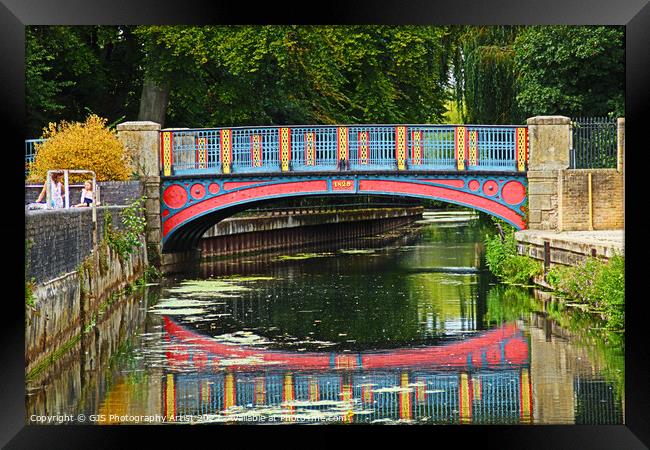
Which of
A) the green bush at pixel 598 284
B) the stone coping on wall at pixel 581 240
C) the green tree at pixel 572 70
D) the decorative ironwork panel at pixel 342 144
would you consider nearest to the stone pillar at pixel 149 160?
the decorative ironwork panel at pixel 342 144

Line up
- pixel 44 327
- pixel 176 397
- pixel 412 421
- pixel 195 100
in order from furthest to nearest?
1. pixel 195 100
2. pixel 44 327
3. pixel 176 397
4. pixel 412 421

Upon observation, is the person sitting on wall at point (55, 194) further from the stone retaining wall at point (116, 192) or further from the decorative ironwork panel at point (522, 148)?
the decorative ironwork panel at point (522, 148)

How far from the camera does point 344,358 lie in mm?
14586

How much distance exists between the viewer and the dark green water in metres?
11.5

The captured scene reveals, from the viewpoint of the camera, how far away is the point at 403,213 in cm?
4959

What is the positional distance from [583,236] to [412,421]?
33.8ft

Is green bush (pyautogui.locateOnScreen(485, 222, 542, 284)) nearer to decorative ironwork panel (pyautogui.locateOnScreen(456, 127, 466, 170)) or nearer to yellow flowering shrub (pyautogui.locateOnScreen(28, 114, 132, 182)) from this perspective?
decorative ironwork panel (pyautogui.locateOnScreen(456, 127, 466, 170))
